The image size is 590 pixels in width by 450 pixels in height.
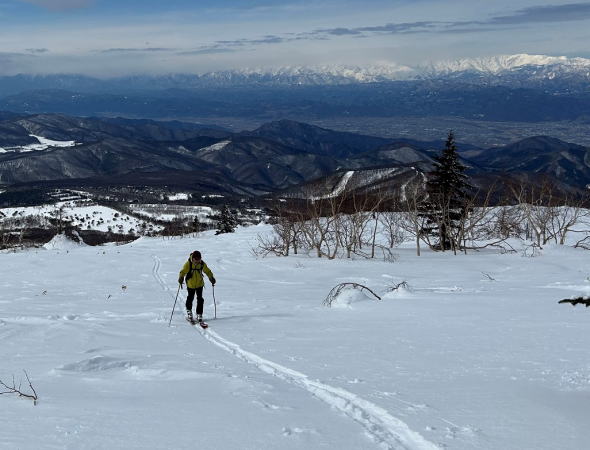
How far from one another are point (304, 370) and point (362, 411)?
74.2 inches

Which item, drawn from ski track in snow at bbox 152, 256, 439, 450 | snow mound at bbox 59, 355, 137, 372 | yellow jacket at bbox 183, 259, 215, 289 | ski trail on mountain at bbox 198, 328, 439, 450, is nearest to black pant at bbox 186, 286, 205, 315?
yellow jacket at bbox 183, 259, 215, 289

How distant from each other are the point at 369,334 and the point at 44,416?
6.22 meters

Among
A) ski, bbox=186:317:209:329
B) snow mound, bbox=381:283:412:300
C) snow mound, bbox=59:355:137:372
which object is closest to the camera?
snow mound, bbox=59:355:137:372

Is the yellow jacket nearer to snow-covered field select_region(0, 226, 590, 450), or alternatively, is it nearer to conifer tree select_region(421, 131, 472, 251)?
snow-covered field select_region(0, 226, 590, 450)

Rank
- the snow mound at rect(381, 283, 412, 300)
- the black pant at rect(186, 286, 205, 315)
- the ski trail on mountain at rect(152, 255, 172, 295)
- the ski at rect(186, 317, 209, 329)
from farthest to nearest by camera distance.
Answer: the ski trail on mountain at rect(152, 255, 172, 295), the snow mound at rect(381, 283, 412, 300), the black pant at rect(186, 286, 205, 315), the ski at rect(186, 317, 209, 329)

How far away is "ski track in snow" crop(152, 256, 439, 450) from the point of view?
4.62m

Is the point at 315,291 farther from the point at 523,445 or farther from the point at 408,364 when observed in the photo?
the point at 523,445

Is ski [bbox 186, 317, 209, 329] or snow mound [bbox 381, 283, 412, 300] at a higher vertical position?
snow mound [bbox 381, 283, 412, 300]

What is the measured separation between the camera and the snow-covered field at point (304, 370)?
4.66m

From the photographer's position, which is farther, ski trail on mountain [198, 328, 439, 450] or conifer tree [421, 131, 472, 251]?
conifer tree [421, 131, 472, 251]

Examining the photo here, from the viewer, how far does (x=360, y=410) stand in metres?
5.43

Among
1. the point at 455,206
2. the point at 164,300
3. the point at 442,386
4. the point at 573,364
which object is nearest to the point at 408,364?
the point at 442,386

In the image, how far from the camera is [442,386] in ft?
20.7

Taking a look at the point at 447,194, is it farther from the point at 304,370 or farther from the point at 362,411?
the point at 362,411
